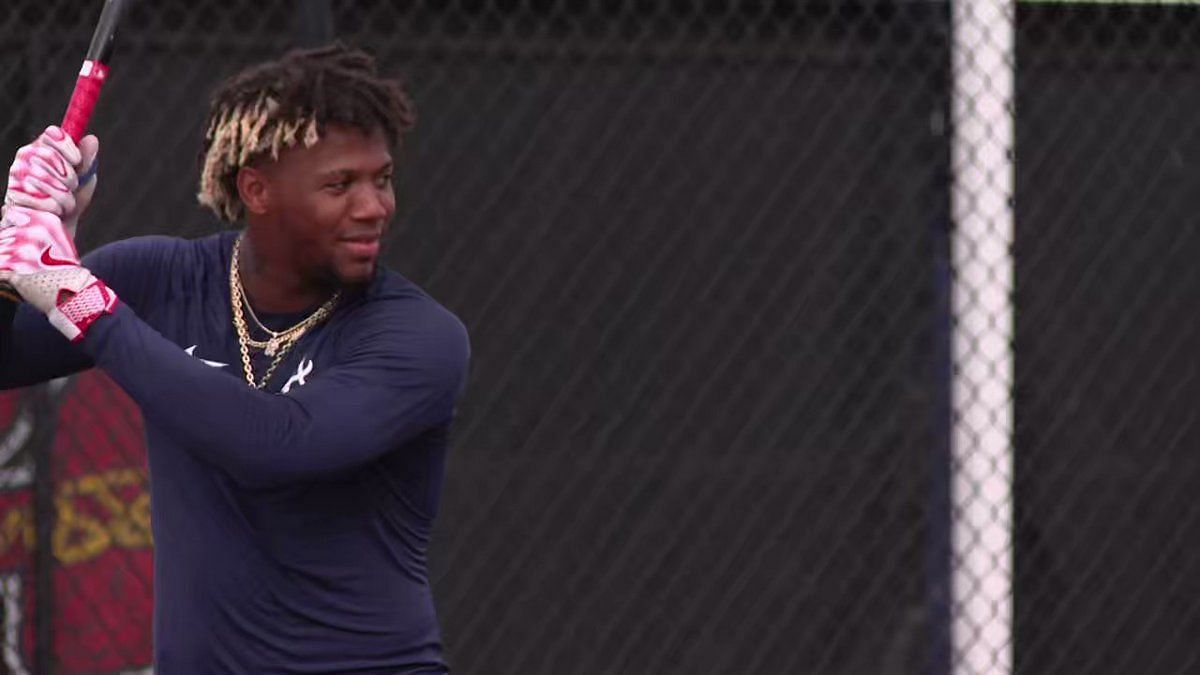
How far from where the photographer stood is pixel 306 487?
284cm

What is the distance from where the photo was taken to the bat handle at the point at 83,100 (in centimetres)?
300

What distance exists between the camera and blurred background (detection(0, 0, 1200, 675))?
494 cm

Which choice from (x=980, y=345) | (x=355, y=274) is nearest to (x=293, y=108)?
(x=355, y=274)

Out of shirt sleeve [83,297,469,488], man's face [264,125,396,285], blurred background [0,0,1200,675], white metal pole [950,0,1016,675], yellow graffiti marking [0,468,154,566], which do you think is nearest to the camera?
shirt sleeve [83,297,469,488]

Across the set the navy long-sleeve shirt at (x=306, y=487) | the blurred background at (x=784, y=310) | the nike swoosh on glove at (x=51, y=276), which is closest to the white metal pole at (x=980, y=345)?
the blurred background at (x=784, y=310)

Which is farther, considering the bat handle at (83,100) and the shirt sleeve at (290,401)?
the bat handle at (83,100)

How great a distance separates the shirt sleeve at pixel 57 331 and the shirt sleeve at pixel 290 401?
0.37 metres

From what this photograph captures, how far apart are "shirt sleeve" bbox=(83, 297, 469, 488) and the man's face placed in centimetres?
11

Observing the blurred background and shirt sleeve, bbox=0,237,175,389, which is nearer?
shirt sleeve, bbox=0,237,175,389

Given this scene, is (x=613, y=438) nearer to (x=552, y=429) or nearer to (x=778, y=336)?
(x=552, y=429)

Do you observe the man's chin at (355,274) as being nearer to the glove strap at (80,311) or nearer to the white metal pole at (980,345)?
the glove strap at (80,311)

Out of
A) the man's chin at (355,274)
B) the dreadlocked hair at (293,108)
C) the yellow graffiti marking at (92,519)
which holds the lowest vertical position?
the yellow graffiti marking at (92,519)

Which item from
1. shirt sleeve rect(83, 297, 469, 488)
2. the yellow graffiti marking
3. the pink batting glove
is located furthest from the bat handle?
the yellow graffiti marking

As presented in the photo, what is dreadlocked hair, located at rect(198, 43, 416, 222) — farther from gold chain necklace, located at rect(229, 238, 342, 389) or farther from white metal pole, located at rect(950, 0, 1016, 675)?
white metal pole, located at rect(950, 0, 1016, 675)
